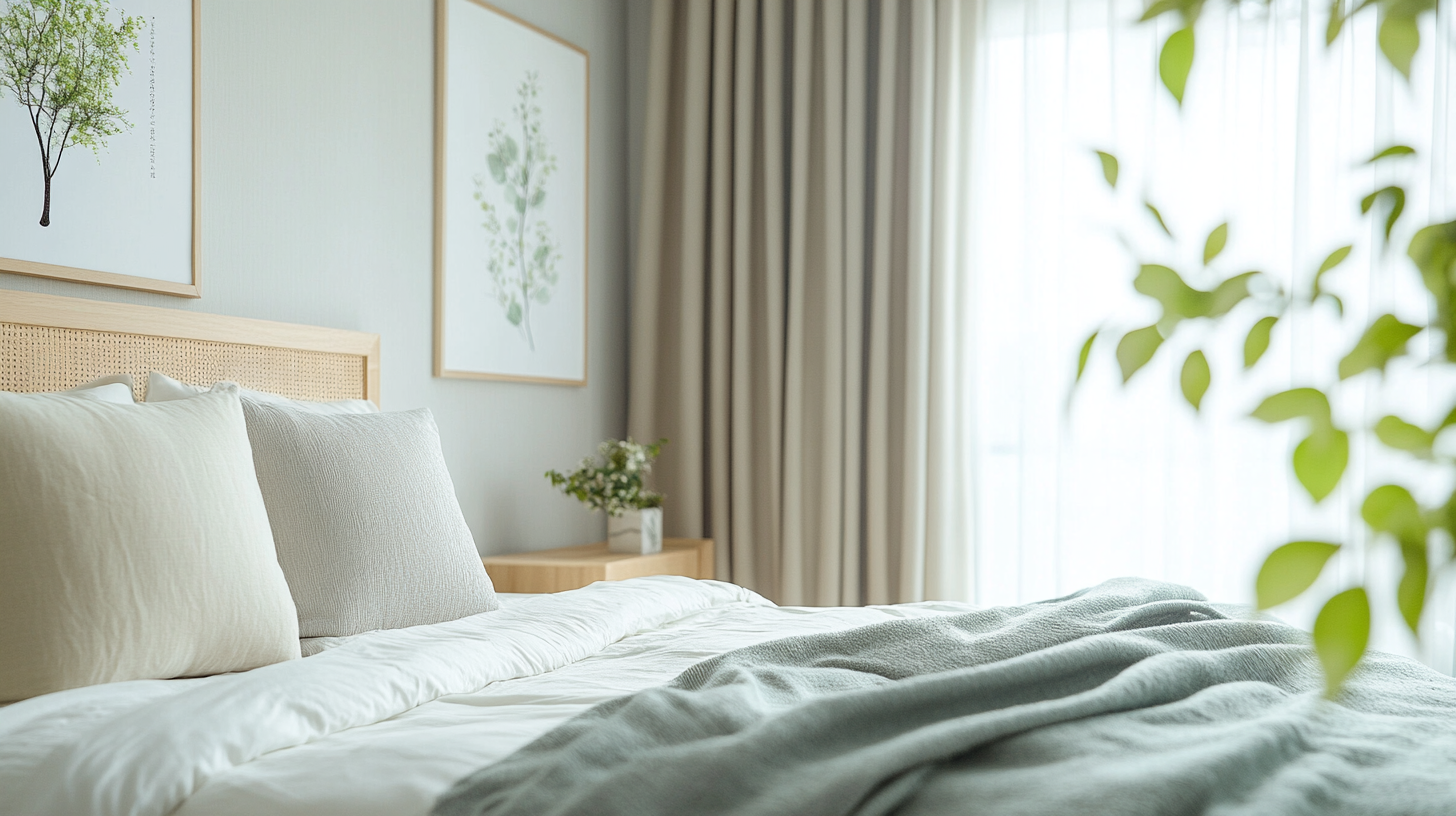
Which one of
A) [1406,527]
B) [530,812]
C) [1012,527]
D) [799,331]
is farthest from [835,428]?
[1406,527]

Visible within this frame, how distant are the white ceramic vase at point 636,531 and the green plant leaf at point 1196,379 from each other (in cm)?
294

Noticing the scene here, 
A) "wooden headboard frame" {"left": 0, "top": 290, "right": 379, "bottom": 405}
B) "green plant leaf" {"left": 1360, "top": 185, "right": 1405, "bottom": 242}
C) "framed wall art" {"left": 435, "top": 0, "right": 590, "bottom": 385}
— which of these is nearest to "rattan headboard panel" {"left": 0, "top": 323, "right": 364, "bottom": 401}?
"wooden headboard frame" {"left": 0, "top": 290, "right": 379, "bottom": 405}

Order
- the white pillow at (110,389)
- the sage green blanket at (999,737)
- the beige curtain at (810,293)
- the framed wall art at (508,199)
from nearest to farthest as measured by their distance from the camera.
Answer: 1. the sage green blanket at (999,737)
2. the white pillow at (110,389)
3. the framed wall art at (508,199)
4. the beige curtain at (810,293)

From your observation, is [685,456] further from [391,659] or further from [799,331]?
[391,659]

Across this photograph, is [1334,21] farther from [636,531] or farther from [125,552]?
[636,531]

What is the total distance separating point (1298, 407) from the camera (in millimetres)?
284

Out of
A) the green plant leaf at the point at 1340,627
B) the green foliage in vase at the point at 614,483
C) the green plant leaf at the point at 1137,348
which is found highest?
the green plant leaf at the point at 1137,348

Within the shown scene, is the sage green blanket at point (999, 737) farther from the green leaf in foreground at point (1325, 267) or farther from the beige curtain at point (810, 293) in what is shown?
the beige curtain at point (810, 293)

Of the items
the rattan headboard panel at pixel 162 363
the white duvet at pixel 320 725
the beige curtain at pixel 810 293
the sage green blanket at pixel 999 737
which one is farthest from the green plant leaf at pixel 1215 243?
the beige curtain at pixel 810 293

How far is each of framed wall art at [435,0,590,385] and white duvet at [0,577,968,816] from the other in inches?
59.9

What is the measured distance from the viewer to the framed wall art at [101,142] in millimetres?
1939

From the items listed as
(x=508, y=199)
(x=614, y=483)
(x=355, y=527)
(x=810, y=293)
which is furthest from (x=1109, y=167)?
(x=810, y=293)

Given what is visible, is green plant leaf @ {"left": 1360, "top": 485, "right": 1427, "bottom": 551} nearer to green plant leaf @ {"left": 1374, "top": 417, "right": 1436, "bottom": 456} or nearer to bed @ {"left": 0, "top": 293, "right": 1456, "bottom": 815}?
green plant leaf @ {"left": 1374, "top": 417, "right": 1436, "bottom": 456}

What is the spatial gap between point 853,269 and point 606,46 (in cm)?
118
